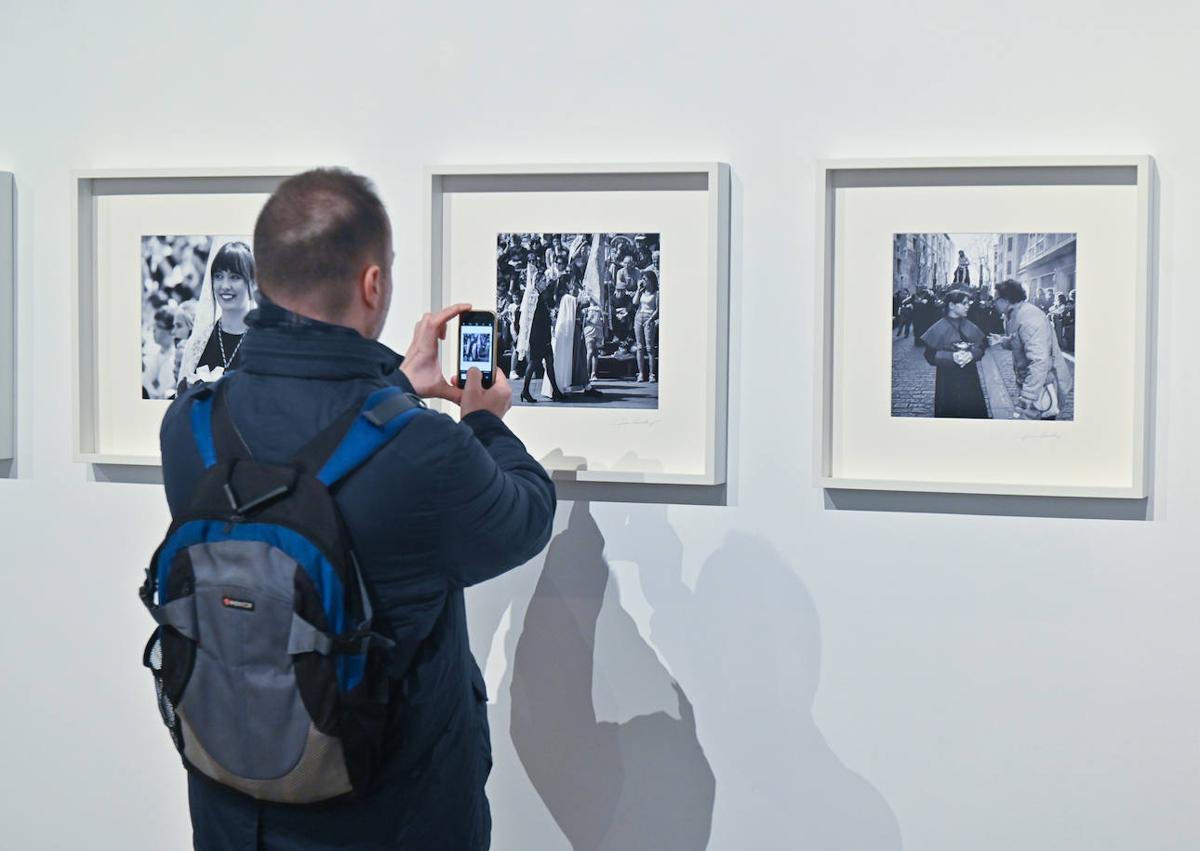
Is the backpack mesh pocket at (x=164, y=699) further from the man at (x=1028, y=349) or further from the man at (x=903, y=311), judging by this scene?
the man at (x=1028, y=349)

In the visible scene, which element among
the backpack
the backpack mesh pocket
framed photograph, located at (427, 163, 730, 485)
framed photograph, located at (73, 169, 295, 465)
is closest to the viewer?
the backpack

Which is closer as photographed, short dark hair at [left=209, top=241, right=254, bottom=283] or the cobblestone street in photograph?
the cobblestone street in photograph

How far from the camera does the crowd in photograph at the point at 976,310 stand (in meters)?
1.88

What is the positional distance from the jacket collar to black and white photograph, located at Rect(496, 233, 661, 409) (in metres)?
0.55

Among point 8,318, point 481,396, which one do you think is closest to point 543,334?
point 481,396

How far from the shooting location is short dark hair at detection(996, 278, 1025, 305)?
1.89 metres

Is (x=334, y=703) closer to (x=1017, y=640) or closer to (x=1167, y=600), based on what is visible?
(x=1017, y=640)

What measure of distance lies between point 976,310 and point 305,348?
0.99 metres

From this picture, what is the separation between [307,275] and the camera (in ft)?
4.94

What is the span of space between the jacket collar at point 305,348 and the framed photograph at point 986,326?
75 cm

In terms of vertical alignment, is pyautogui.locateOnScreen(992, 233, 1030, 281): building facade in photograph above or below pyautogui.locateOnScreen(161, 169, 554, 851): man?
above

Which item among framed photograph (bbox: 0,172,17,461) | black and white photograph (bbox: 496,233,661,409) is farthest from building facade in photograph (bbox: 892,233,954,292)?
framed photograph (bbox: 0,172,17,461)

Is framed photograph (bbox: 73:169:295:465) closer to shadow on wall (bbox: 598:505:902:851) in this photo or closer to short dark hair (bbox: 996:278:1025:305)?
shadow on wall (bbox: 598:505:902:851)

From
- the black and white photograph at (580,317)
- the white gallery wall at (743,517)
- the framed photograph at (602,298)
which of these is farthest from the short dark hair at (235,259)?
the black and white photograph at (580,317)
